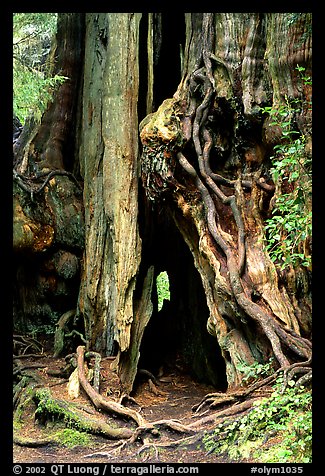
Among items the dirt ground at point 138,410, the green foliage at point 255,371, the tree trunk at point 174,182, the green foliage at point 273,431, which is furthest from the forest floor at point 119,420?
the green foliage at point 255,371

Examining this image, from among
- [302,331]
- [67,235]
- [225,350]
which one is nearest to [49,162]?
[67,235]

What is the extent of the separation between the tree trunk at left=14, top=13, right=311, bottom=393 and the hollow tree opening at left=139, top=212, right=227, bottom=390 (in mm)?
36

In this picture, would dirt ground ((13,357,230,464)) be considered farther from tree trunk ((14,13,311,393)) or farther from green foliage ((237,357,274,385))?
green foliage ((237,357,274,385))

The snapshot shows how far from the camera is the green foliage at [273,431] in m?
3.39

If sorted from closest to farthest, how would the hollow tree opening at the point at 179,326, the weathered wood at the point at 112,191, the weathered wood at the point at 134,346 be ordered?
the weathered wood at the point at 134,346
the weathered wood at the point at 112,191
the hollow tree opening at the point at 179,326

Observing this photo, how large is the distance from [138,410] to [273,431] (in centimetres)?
255

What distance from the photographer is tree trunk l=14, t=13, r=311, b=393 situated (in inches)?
210

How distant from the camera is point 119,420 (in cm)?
511

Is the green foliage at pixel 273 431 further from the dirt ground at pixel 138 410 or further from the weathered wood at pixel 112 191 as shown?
the weathered wood at pixel 112 191

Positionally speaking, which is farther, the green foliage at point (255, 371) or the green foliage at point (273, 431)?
the green foliage at point (255, 371)

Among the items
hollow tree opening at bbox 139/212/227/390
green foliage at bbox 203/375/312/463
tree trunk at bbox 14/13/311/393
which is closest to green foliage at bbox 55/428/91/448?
green foliage at bbox 203/375/312/463

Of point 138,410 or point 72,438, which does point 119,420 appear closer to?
point 72,438

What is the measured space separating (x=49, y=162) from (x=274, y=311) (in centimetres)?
500

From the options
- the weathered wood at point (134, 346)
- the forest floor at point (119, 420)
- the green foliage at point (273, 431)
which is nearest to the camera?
the green foliage at point (273, 431)
